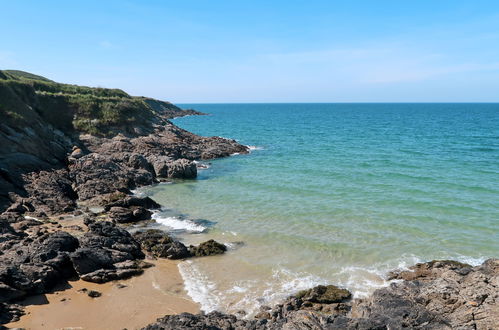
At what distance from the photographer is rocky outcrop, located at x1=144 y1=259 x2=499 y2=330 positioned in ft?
39.7

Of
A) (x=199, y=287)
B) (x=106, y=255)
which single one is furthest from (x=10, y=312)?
(x=199, y=287)

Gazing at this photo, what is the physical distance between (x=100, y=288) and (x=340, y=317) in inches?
449

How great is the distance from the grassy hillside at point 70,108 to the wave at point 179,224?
77.8 feet

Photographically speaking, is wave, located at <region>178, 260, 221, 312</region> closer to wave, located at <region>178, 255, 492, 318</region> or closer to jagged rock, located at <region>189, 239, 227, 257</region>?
wave, located at <region>178, 255, 492, 318</region>

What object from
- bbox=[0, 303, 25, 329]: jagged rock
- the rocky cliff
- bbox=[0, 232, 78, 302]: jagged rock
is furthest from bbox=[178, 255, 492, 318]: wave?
the rocky cliff

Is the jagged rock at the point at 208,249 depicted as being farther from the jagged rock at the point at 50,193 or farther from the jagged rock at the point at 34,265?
the jagged rock at the point at 50,193

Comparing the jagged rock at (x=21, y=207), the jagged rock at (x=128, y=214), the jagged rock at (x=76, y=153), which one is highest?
the jagged rock at (x=76, y=153)

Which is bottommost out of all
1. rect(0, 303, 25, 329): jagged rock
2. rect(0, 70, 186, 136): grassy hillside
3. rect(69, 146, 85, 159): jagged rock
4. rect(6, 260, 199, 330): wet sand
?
rect(6, 260, 199, 330): wet sand

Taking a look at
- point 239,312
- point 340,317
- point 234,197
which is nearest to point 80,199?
point 234,197

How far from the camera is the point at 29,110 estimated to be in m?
44.1

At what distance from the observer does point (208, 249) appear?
21734mm

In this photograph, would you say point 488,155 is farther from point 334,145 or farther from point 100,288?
point 100,288

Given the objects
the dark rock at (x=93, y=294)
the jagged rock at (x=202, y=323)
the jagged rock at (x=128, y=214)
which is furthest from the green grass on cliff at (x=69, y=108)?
the jagged rock at (x=202, y=323)

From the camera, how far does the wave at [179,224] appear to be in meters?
26.1
